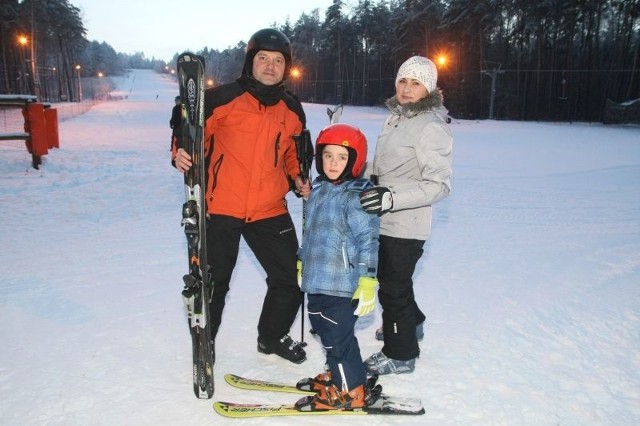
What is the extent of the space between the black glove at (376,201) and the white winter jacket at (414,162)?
7cm

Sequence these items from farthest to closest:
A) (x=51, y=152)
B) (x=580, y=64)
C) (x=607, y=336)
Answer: (x=580, y=64)
(x=51, y=152)
(x=607, y=336)

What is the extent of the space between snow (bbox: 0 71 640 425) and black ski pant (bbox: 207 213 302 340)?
35cm

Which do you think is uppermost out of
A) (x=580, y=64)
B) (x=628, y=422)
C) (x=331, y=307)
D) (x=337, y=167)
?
(x=580, y=64)

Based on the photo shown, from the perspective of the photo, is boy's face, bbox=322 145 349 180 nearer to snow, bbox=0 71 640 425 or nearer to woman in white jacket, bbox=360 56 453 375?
woman in white jacket, bbox=360 56 453 375

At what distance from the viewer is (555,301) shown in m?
4.49

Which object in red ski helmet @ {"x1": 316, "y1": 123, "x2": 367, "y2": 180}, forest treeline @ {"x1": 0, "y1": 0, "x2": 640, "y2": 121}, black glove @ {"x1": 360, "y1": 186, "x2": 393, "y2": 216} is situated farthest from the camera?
forest treeline @ {"x1": 0, "y1": 0, "x2": 640, "y2": 121}

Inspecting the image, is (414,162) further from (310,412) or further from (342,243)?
(310,412)

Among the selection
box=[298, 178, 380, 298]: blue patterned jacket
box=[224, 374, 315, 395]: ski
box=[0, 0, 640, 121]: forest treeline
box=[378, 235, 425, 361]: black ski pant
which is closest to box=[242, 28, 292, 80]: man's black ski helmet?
box=[298, 178, 380, 298]: blue patterned jacket

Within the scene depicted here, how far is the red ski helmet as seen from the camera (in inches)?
106

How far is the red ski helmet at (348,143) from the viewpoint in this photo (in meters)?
2.71

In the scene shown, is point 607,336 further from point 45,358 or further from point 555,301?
point 45,358

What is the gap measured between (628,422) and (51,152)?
1332 centimetres

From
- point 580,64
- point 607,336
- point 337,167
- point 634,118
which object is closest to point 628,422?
point 607,336

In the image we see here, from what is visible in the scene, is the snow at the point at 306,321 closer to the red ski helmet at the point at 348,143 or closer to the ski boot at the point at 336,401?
the ski boot at the point at 336,401
